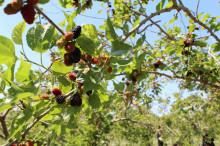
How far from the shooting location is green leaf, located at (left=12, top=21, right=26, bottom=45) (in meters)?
0.61

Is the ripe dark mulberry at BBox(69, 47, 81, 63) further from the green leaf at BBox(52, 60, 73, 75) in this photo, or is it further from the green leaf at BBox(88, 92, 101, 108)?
the green leaf at BBox(88, 92, 101, 108)

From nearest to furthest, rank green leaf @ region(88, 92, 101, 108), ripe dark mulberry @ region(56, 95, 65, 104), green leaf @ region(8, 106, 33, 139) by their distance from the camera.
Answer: green leaf @ region(8, 106, 33, 139) → ripe dark mulberry @ region(56, 95, 65, 104) → green leaf @ region(88, 92, 101, 108)

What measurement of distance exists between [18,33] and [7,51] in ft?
0.32

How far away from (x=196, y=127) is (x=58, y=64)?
6.92 m

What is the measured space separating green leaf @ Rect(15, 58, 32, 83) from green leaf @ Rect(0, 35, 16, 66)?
44 millimetres

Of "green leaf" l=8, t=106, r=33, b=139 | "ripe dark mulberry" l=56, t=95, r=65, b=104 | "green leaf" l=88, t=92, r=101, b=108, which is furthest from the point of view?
"green leaf" l=88, t=92, r=101, b=108

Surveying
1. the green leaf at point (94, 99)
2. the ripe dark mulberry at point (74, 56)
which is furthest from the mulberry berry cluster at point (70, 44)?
the green leaf at point (94, 99)

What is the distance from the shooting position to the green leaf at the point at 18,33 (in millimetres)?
611

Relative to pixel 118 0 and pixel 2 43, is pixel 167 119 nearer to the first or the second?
pixel 118 0

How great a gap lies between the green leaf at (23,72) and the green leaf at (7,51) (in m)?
0.04

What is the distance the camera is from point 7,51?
1.84 ft

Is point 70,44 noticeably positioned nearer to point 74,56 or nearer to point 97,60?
point 74,56

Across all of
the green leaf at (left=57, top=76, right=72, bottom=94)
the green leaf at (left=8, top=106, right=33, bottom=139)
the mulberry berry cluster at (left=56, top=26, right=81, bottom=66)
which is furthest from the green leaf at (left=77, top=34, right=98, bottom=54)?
the green leaf at (left=8, top=106, right=33, bottom=139)

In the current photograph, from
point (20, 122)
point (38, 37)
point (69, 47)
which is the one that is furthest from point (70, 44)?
point (20, 122)
